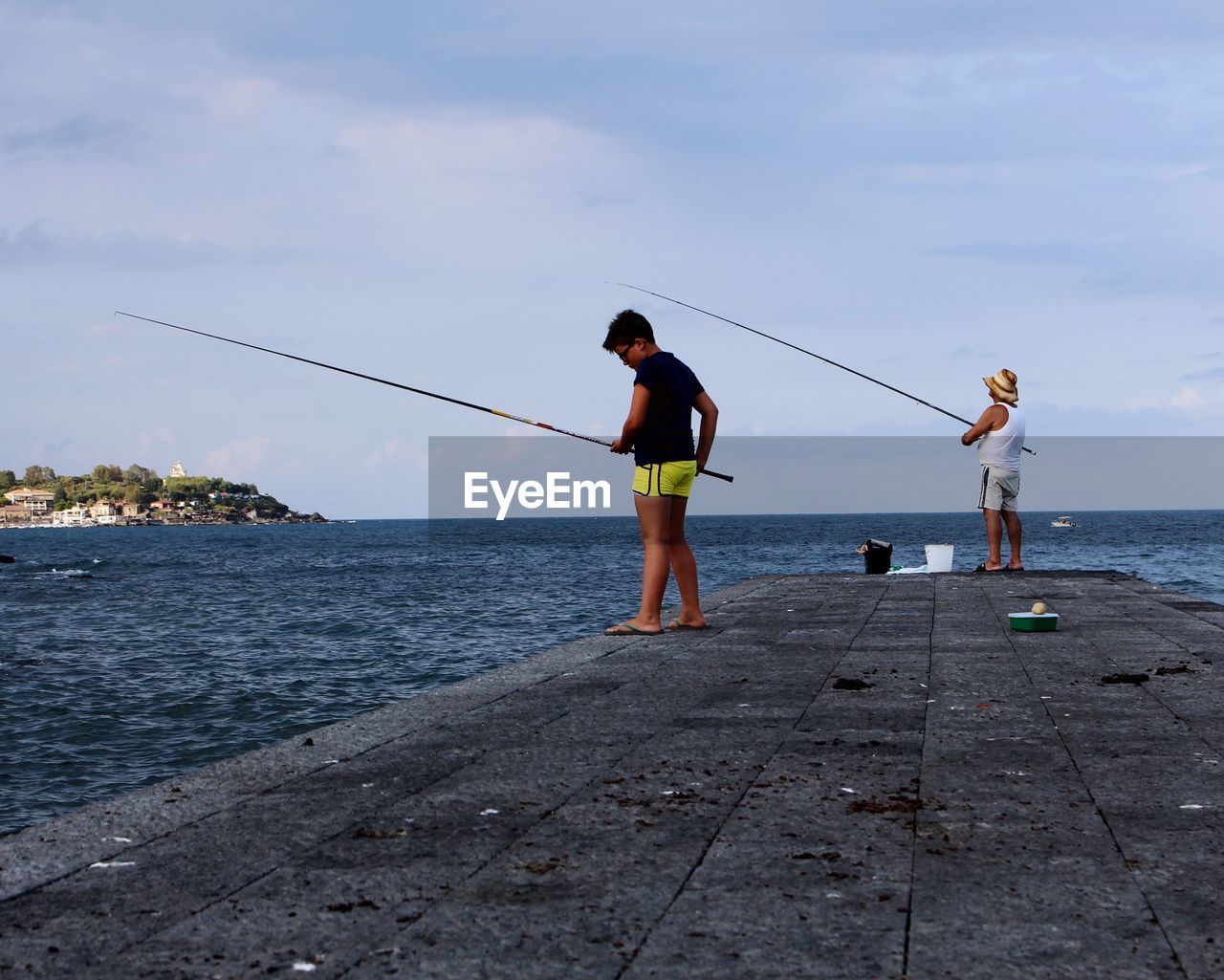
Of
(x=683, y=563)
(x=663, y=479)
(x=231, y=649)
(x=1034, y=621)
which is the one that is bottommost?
(x=231, y=649)

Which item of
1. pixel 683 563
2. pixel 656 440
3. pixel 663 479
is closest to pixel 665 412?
pixel 656 440

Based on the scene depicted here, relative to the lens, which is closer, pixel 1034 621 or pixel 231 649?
pixel 1034 621

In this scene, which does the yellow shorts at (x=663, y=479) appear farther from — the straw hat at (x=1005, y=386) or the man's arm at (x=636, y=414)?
the straw hat at (x=1005, y=386)

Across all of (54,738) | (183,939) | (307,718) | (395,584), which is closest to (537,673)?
(183,939)

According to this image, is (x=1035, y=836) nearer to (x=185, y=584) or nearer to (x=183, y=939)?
(x=183, y=939)

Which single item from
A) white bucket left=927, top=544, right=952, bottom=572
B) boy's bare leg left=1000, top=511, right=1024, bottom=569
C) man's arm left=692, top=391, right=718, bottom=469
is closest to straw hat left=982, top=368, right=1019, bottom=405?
boy's bare leg left=1000, top=511, right=1024, bottom=569

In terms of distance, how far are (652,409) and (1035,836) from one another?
471 centimetres

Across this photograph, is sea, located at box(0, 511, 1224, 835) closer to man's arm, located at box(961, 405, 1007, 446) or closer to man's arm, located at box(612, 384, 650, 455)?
man's arm, located at box(612, 384, 650, 455)

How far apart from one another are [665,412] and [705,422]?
411mm

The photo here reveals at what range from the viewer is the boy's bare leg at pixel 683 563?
7.55 m

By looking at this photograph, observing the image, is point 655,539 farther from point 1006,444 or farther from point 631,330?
point 1006,444

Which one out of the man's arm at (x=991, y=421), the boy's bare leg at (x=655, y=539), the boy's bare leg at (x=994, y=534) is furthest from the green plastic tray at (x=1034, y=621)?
the man's arm at (x=991, y=421)

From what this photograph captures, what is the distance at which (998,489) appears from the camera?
12352 mm

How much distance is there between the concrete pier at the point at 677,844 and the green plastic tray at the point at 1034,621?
6.60 ft
